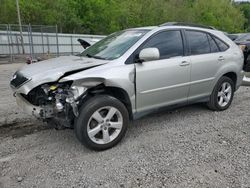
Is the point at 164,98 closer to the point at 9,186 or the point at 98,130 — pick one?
the point at 98,130

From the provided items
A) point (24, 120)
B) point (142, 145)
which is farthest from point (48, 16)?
point (142, 145)

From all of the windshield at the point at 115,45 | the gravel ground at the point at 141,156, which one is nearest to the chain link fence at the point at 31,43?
the windshield at the point at 115,45

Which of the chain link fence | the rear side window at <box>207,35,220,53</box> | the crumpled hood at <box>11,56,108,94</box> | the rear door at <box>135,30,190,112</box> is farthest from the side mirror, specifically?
the chain link fence

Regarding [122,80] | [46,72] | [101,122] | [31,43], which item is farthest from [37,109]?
[31,43]

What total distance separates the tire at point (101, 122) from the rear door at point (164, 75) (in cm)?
40

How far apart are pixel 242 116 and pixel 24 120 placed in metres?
4.06

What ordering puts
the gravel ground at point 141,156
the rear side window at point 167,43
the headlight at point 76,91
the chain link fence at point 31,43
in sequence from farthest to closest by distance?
the chain link fence at point 31,43, the rear side window at point 167,43, the headlight at point 76,91, the gravel ground at point 141,156

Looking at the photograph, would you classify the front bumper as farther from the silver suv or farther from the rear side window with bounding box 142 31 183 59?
the rear side window with bounding box 142 31 183 59

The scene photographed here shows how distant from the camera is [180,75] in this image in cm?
396

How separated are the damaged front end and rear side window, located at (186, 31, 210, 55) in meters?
2.16

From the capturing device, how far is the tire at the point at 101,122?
3090mm

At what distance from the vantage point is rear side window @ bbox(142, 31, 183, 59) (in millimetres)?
3789

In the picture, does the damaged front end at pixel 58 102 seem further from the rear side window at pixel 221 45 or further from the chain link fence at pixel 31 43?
the chain link fence at pixel 31 43

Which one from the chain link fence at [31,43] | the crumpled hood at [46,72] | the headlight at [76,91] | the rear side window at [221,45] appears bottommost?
the chain link fence at [31,43]
